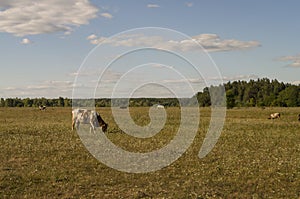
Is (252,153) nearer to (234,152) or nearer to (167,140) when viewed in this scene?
(234,152)

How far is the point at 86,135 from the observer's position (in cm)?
3034

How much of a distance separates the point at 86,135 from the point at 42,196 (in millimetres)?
17651

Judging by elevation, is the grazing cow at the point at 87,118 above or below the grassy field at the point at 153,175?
above

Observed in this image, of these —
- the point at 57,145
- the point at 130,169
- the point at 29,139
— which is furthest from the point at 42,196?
the point at 29,139

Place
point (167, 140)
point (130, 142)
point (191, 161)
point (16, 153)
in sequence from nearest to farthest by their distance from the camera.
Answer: point (191, 161) → point (16, 153) → point (130, 142) → point (167, 140)

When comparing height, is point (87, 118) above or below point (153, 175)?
above

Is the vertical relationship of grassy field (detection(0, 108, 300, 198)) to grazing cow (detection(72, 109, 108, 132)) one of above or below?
below

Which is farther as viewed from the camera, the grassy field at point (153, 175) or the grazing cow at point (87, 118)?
the grazing cow at point (87, 118)

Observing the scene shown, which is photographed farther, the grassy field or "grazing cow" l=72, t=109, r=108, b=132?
"grazing cow" l=72, t=109, r=108, b=132

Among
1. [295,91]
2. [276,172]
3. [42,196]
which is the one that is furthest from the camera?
[295,91]

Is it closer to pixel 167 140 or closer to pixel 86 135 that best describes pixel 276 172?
pixel 167 140

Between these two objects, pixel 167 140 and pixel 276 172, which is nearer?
pixel 276 172

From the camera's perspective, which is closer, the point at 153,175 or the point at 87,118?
the point at 153,175

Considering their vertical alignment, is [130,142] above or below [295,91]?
below
